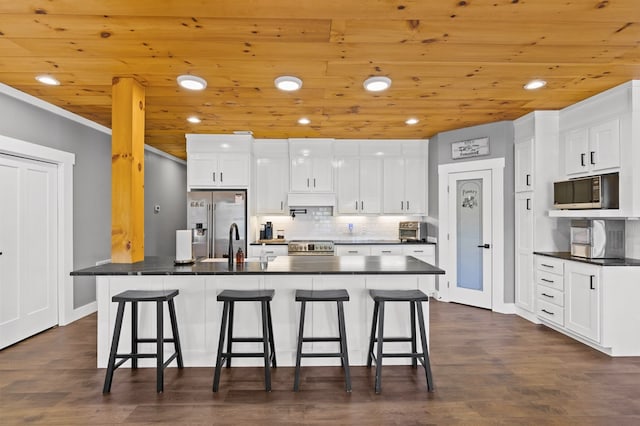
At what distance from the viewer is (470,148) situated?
5.20 metres

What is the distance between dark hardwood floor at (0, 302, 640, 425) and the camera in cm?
241

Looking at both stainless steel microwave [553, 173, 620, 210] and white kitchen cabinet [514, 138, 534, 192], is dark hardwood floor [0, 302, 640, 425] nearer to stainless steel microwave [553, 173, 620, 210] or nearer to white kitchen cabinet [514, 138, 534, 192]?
stainless steel microwave [553, 173, 620, 210]

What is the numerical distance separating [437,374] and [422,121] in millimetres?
3180

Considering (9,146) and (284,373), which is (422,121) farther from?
(9,146)

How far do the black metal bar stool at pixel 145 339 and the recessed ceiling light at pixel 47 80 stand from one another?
205 cm

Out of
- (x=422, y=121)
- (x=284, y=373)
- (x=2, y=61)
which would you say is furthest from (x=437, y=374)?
(x=2, y=61)

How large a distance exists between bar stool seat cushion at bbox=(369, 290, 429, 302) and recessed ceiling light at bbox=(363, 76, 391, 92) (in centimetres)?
184

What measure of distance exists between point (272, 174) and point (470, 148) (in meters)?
3.02

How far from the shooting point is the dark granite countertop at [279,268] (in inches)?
114

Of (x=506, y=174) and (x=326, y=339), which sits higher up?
(x=506, y=174)

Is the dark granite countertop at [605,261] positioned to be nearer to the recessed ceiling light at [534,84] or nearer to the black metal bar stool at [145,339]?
the recessed ceiling light at [534,84]

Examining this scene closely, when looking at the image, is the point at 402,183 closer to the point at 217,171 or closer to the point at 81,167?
the point at 217,171

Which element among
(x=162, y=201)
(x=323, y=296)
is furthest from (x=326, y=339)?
(x=162, y=201)

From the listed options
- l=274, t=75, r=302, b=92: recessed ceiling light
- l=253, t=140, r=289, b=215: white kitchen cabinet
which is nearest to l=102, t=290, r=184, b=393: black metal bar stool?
l=274, t=75, r=302, b=92: recessed ceiling light
